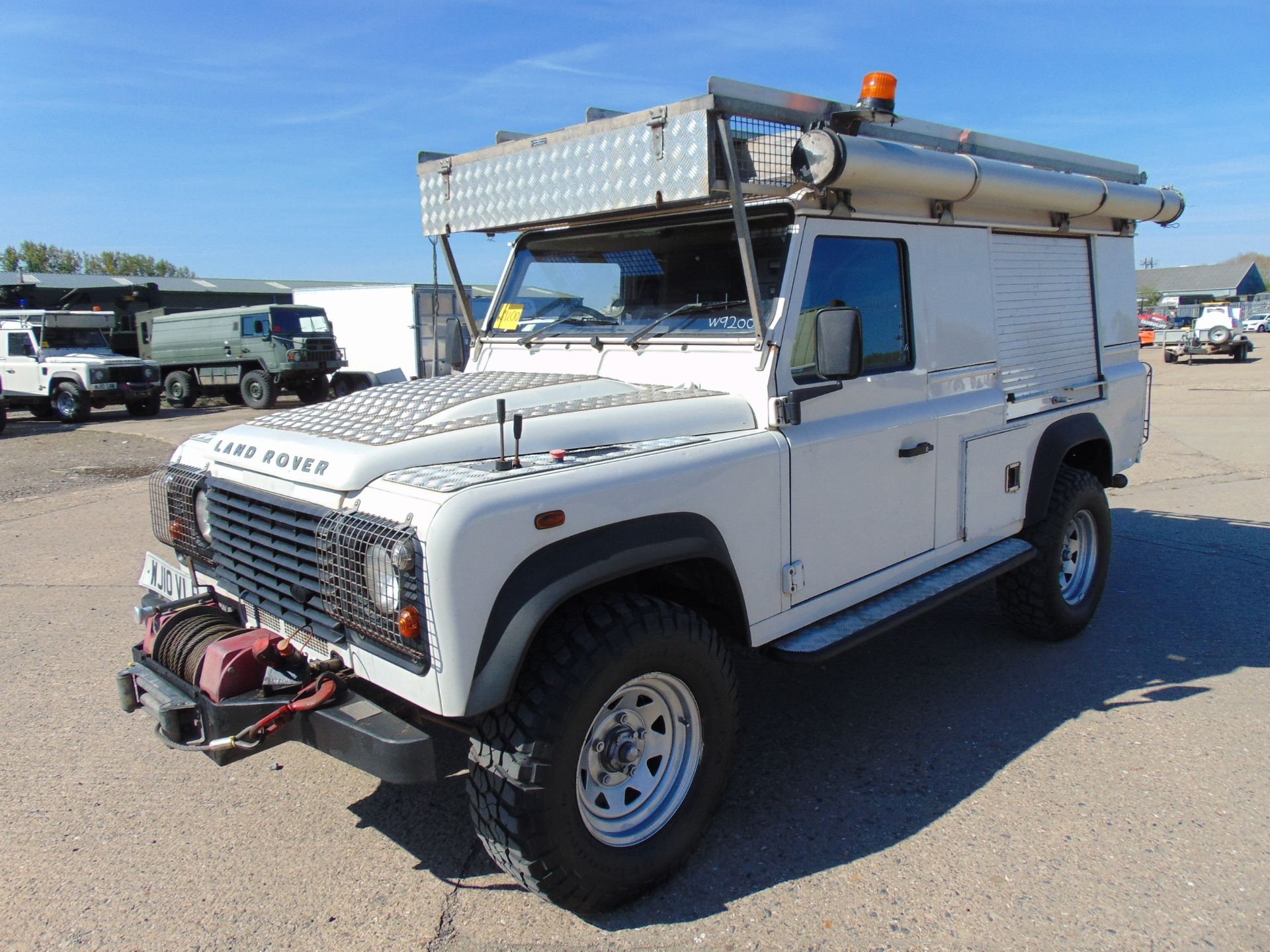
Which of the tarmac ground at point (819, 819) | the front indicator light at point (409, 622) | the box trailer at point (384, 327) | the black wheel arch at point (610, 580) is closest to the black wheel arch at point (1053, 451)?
the tarmac ground at point (819, 819)

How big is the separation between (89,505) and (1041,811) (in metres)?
9.53

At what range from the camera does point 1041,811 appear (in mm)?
3395

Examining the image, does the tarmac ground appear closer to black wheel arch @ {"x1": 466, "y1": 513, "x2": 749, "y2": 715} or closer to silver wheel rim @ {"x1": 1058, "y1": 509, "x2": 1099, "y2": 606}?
silver wheel rim @ {"x1": 1058, "y1": 509, "x2": 1099, "y2": 606}

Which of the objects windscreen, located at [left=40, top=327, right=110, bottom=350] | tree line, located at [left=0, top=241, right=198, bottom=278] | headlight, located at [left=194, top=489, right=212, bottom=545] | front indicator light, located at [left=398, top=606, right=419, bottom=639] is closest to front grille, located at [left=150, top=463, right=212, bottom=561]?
headlight, located at [left=194, top=489, right=212, bottom=545]

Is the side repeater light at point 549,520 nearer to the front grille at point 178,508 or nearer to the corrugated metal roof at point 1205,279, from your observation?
the front grille at point 178,508

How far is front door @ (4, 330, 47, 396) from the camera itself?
18906 mm

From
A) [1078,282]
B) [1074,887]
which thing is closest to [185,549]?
[1074,887]

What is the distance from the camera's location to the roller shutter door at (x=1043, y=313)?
4602 millimetres

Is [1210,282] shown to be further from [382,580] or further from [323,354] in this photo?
[382,580]

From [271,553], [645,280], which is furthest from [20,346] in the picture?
[271,553]

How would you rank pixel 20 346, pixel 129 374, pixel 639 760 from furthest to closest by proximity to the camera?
pixel 20 346 → pixel 129 374 → pixel 639 760

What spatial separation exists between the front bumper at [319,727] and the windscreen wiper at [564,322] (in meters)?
1.97

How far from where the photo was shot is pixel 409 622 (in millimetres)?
2432

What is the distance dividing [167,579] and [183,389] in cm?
2175
